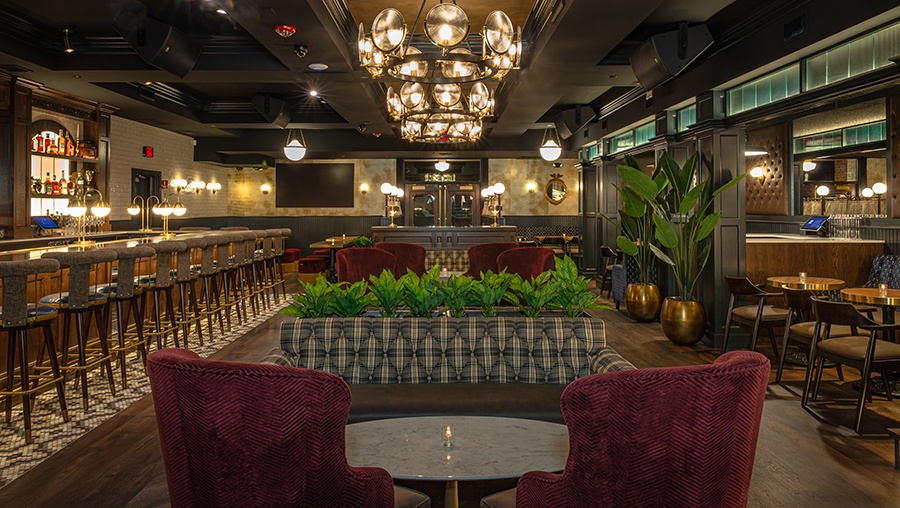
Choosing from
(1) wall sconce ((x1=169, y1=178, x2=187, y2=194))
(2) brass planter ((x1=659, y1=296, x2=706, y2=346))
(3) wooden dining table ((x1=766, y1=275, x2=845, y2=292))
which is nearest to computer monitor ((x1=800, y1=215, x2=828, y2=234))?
(2) brass planter ((x1=659, y1=296, x2=706, y2=346))

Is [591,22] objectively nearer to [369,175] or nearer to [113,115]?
[113,115]

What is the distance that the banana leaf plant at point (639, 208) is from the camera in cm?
625

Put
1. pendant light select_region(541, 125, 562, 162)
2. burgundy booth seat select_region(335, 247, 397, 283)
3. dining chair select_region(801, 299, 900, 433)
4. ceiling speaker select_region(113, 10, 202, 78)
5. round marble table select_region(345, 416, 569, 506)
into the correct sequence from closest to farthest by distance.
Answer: round marble table select_region(345, 416, 569, 506)
dining chair select_region(801, 299, 900, 433)
ceiling speaker select_region(113, 10, 202, 78)
burgundy booth seat select_region(335, 247, 397, 283)
pendant light select_region(541, 125, 562, 162)

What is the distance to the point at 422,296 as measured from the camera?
360cm

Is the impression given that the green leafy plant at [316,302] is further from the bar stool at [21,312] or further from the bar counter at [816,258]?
the bar counter at [816,258]

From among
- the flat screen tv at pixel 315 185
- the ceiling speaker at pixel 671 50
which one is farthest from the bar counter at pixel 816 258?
the flat screen tv at pixel 315 185

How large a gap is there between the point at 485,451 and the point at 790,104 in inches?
196

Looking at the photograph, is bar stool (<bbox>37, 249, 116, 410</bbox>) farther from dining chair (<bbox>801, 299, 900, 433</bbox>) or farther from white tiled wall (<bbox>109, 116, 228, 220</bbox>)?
white tiled wall (<bbox>109, 116, 228, 220</bbox>)

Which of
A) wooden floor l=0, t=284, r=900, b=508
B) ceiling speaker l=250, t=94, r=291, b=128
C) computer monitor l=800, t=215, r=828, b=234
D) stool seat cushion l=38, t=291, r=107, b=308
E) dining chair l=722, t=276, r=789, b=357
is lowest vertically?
wooden floor l=0, t=284, r=900, b=508

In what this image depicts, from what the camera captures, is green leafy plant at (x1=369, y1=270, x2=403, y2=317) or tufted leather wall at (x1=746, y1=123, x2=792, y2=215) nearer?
green leafy plant at (x1=369, y1=270, x2=403, y2=317)

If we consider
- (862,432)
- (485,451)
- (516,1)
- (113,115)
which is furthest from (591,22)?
(113,115)

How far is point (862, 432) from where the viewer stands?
400 centimetres

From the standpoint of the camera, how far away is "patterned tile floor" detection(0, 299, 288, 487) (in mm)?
3527

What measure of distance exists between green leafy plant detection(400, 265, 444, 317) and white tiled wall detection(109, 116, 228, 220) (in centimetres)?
799
